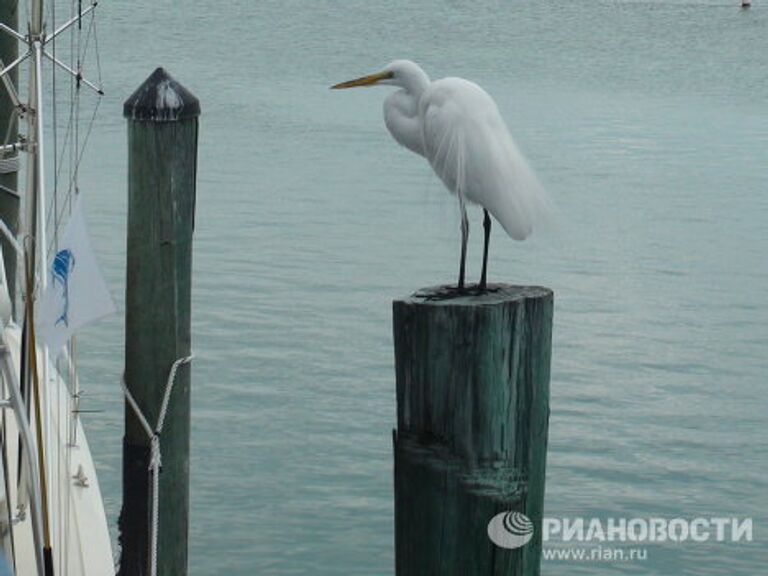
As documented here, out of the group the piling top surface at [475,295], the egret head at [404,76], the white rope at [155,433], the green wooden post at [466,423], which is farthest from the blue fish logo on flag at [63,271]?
the green wooden post at [466,423]

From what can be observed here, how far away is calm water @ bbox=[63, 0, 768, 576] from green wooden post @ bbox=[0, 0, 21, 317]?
5.61 feet

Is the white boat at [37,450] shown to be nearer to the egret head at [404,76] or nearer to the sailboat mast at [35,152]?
the sailboat mast at [35,152]

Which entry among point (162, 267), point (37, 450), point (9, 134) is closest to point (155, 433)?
point (162, 267)

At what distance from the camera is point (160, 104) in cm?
632

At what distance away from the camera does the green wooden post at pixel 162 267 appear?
6.33 metres

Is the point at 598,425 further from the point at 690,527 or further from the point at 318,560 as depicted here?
the point at 318,560

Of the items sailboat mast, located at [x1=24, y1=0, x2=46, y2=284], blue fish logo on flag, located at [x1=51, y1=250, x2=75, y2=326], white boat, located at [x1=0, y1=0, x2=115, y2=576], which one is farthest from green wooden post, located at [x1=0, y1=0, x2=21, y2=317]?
blue fish logo on flag, located at [x1=51, y1=250, x2=75, y2=326]

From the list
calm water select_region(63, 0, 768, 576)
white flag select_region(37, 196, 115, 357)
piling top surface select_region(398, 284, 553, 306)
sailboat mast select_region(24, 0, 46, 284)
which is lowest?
calm water select_region(63, 0, 768, 576)

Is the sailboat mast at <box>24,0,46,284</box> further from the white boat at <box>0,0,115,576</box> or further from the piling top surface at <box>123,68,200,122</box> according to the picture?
the piling top surface at <box>123,68,200,122</box>

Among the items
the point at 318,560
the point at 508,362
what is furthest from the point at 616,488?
the point at 508,362

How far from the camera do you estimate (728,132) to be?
86.5 feet

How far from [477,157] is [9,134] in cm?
466

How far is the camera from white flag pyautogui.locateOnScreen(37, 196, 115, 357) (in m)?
5.30

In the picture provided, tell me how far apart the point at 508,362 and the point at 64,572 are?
8.89 ft
